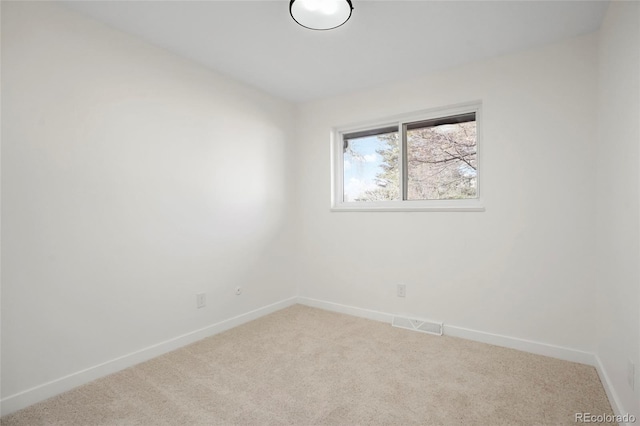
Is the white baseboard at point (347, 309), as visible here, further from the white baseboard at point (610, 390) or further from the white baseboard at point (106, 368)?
the white baseboard at point (610, 390)

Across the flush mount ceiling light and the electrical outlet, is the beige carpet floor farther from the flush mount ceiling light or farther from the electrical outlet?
the flush mount ceiling light

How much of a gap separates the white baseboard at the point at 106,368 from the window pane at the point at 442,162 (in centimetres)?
209

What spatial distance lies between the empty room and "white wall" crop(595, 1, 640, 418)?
23 mm

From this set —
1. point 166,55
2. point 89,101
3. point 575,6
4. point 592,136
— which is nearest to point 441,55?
point 575,6

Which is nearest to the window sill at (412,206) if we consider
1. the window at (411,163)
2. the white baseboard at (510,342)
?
the window at (411,163)

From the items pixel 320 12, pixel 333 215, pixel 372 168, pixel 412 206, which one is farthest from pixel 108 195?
pixel 412 206

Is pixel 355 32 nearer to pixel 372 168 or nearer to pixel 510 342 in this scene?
pixel 372 168

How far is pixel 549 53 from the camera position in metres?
2.29

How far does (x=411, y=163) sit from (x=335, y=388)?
2081 millimetres

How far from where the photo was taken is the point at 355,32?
216 cm

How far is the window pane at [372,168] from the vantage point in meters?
3.16

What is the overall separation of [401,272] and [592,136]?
5.68 feet

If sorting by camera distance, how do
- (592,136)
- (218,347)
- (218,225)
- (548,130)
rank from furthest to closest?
(218,225) → (218,347) → (548,130) → (592,136)

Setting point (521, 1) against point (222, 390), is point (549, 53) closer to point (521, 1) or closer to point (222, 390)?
point (521, 1)
